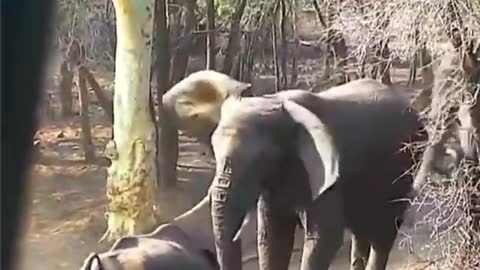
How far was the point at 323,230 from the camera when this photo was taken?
4.14 ft

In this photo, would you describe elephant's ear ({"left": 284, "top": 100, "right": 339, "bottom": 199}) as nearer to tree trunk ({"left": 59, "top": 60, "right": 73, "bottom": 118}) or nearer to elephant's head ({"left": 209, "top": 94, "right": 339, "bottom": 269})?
elephant's head ({"left": 209, "top": 94, "right": 339, "bottom": 269})

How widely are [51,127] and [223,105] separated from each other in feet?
0.80

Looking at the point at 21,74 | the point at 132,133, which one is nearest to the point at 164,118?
the point at 132,133

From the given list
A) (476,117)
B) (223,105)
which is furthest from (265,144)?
(476,117)

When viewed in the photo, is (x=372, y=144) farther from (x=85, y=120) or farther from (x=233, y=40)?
(x=85, y=120)

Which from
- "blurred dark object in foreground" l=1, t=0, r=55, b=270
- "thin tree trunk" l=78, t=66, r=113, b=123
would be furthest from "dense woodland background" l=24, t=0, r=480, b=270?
"blurred dark object in foreground" l=1, t=0, r=55, b=270

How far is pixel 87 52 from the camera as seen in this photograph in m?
1.13

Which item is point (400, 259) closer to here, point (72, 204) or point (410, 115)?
point (410, 115)

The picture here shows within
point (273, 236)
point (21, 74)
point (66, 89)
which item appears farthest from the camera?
point (273, 236)

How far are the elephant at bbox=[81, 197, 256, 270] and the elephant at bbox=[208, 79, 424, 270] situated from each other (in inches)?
0.6

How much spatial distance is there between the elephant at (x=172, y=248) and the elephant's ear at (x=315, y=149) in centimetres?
12

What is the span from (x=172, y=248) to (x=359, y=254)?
11.9 inches

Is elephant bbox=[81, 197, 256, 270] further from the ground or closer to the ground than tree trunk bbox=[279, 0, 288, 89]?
closer to the ground

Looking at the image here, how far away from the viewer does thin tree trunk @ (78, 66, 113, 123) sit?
3.70 feet
